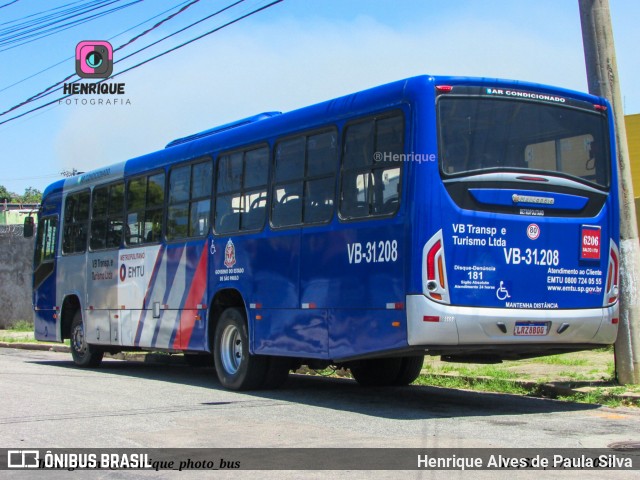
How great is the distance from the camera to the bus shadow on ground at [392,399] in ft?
33.7

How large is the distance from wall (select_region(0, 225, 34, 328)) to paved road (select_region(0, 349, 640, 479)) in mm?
16123

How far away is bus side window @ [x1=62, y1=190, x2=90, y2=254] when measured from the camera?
1695 centimetres

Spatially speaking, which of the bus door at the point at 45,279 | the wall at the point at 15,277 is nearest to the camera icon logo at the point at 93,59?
the bus door at the point at 45,279

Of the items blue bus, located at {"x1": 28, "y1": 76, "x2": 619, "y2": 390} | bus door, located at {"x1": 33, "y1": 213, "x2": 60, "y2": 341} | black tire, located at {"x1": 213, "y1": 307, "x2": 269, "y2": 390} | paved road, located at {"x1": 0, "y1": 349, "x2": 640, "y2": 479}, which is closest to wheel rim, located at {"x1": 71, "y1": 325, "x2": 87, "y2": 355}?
bus door, located at {"x1": 33, "y1": 213, "x2": 60, "y2": 341}

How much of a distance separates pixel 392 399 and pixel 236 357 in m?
2.31

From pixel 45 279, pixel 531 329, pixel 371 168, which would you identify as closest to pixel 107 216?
pixel 45 279

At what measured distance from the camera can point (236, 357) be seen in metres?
12.6

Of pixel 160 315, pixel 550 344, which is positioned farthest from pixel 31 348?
pixel 550 344

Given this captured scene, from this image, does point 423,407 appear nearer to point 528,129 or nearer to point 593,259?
point 593,259

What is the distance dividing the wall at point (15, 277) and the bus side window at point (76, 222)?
12.2m

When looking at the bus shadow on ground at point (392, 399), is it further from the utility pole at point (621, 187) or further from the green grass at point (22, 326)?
the green grass at point (22, 326)

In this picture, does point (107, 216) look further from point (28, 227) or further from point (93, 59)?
point (93, 59)

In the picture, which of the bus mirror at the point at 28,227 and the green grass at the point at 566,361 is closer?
the green grass at the point at 566,361

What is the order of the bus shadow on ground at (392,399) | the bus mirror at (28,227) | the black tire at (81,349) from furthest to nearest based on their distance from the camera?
1. the bus mirror at (28,227)
2. the black tire at (81,349)
3. the bus shadow on ground at (392,399)
